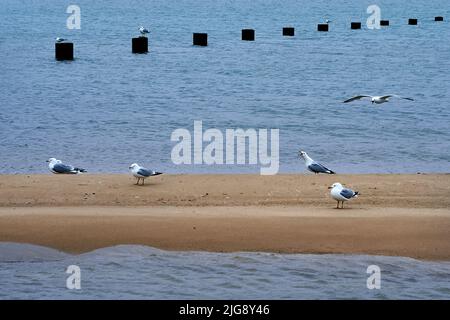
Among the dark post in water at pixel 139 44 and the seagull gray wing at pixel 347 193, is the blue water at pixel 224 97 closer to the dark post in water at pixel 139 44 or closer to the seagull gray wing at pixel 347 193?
the dark post in water at pixel 139 44

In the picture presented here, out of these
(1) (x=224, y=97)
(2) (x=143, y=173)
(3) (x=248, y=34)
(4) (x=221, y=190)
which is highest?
(3) (x=248, y=34)

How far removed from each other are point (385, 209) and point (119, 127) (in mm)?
11526

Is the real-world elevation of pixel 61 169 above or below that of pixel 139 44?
below

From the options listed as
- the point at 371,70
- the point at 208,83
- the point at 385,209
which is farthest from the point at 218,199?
the point at 371,70

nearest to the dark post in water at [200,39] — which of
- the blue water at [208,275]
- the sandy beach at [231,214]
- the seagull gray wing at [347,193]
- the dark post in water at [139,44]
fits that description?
the dark post in water at [139,44]

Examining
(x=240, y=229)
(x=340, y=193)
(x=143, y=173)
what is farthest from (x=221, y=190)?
(x=240, y=229)

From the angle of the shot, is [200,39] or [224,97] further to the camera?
[200,39]

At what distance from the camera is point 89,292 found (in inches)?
358

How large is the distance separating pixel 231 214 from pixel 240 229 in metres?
0.67

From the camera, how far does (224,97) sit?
98.5 ft

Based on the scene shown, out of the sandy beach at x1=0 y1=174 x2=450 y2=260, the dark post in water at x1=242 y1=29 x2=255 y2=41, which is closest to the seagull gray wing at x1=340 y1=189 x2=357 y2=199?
the sandy beach at x1=0 y1=174 x2=450 y2=260

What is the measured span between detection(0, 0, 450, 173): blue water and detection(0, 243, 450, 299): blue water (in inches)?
248

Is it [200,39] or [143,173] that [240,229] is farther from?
[200,39]

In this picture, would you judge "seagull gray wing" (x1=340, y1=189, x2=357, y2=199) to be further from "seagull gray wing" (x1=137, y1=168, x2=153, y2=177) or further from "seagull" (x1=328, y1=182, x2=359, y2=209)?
"seagull gray wing" (x1=137, y1=168, x2=153, y2=177)
